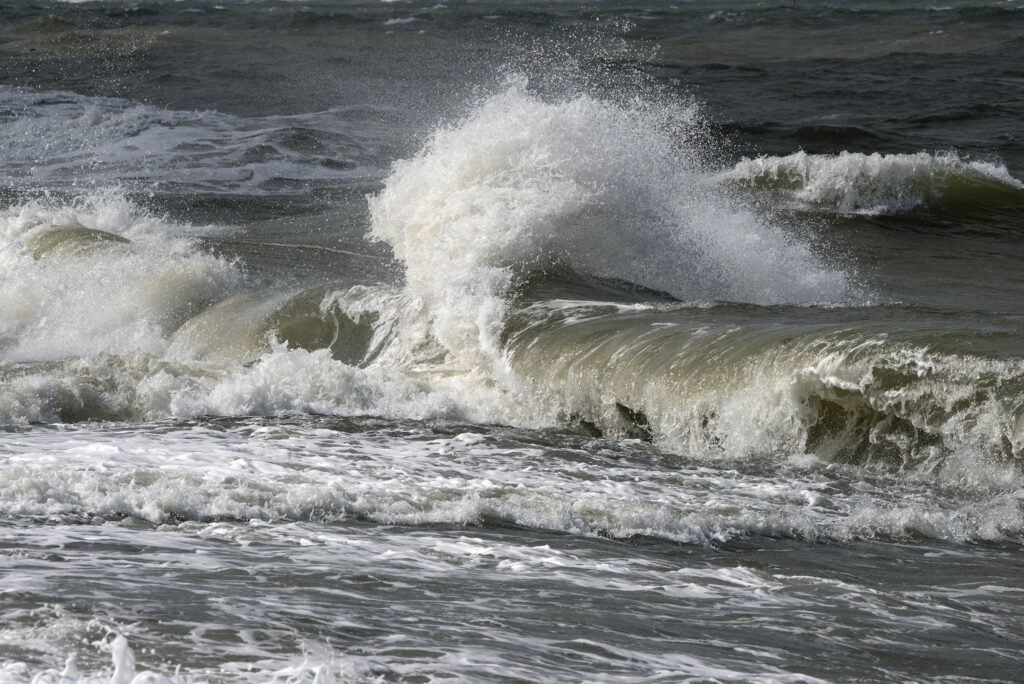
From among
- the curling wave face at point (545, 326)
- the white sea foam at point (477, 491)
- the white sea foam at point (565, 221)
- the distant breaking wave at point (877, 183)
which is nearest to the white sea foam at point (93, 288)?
the curling wave face at point (545, 326)

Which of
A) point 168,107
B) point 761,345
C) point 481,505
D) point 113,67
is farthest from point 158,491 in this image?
point 113,67

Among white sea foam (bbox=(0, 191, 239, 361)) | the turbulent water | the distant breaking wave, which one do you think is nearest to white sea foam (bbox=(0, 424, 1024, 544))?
the turbulent water

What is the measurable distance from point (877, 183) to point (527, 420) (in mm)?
9114

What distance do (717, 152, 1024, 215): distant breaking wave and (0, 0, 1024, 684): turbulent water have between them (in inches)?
1.9

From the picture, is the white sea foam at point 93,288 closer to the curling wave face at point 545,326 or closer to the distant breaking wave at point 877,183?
the curling wave face at point 545,326

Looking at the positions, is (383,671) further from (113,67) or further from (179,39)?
(179,39)

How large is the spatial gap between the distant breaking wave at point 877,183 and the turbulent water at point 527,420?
0.05m

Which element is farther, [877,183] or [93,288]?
[877,183]

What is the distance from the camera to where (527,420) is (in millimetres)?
6570

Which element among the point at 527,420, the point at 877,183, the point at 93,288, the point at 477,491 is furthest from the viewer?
the point at 877,183

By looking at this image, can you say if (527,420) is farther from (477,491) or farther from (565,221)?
(565,221)

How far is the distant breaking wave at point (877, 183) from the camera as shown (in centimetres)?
1412

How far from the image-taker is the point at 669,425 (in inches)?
235

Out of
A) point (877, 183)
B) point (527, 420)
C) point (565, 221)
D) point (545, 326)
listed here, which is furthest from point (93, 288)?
point (877, 183)
